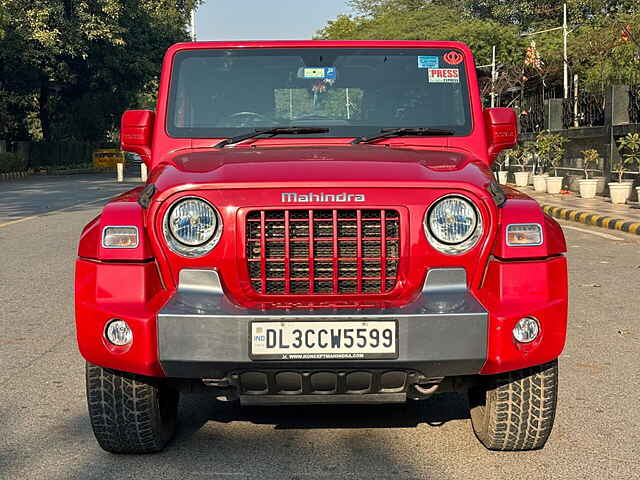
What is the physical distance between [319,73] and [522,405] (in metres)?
2.16

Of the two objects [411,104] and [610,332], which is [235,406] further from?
[610,332]

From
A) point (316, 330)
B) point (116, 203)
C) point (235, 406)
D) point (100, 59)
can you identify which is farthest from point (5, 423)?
point (100, 59)

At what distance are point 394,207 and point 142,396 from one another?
51.6 inches

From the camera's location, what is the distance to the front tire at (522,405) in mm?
4379

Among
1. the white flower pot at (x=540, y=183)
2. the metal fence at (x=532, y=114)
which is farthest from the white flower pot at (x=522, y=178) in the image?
the white flower pot at (x=540, y=183)

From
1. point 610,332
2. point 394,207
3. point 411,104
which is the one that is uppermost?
point 411,104

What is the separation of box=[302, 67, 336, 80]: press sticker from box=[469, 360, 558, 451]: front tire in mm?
1964

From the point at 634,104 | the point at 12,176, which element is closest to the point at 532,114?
the point at 634,104

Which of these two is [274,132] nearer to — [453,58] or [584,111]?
[453,58]

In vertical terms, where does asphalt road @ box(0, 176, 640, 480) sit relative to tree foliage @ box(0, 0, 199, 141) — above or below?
below

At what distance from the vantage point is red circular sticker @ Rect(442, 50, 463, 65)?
5650 mm

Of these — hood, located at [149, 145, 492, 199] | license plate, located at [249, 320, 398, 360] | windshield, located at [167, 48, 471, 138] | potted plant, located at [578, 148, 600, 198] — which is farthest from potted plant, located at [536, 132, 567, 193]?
license plate, located at [249, 320, 398, 360]

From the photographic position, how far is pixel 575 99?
2661cm

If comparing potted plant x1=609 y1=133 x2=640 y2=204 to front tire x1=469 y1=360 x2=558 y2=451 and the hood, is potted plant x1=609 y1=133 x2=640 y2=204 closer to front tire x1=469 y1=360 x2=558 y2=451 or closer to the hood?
the hood
